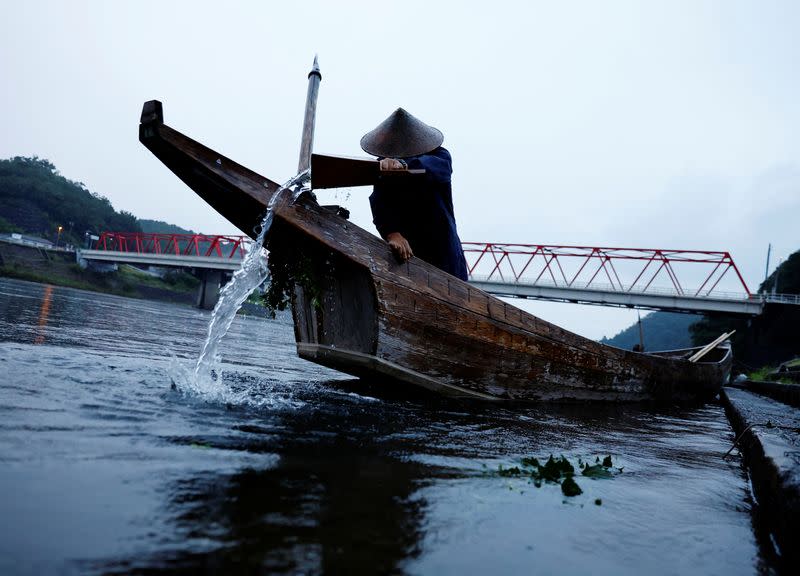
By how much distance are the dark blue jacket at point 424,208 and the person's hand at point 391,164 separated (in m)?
0.26

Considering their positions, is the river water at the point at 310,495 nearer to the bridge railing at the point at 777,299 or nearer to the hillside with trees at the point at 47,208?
the bridge railing at the point at 777,299

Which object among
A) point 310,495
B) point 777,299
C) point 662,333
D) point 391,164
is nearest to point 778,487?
point 310,495

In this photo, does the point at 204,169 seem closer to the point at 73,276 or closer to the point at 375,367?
the point at 375,367

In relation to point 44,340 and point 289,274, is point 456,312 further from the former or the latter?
point 44,340

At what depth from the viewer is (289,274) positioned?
13.0 ft

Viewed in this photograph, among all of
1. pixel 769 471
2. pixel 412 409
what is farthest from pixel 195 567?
pixel 412 409

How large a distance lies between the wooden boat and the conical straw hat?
1.06 metres

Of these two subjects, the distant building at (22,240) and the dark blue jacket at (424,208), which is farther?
the distant building at (22,240)

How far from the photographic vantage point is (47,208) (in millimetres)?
86562

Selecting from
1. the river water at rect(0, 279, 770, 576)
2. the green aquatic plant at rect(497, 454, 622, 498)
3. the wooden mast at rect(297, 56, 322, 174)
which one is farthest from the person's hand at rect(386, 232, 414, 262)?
the green aquatic plant at rect(497, 454, 622, 498)

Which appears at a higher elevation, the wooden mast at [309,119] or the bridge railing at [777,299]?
the bridge railing at [777,299]

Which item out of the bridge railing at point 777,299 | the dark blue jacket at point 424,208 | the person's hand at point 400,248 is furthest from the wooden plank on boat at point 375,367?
the bridge railing at point 777,299

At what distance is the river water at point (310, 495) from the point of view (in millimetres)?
950

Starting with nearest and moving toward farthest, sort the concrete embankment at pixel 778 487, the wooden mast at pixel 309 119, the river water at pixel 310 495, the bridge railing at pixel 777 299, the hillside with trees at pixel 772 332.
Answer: the river water at pixel 310 495 → the concrete embankment at pixel 778 487 → the wooden mast at pixel 309 119 → the bridge railing at pixel 777 299 → the hillside with trees at pixel 772 332
